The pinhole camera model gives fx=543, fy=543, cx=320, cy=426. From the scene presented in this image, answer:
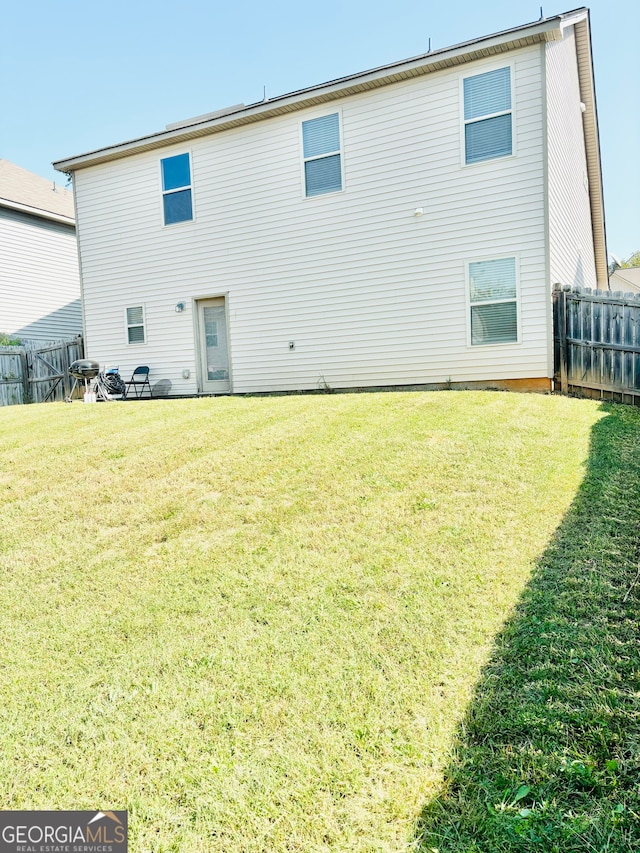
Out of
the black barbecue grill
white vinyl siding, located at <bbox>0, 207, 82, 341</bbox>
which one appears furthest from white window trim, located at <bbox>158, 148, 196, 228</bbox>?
white vinyl siding, located at <bbox>0, 207, 82, 341</bbox>

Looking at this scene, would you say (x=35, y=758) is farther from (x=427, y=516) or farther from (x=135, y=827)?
(x=427, y=516)

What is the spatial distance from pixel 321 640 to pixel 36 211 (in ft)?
60.0

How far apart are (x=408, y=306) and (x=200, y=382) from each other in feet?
15.6

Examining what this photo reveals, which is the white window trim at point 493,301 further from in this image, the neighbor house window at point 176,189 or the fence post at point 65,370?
the fence post at point 65,370

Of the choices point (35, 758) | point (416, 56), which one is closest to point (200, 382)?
point (416, 56)

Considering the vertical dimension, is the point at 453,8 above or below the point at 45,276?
above

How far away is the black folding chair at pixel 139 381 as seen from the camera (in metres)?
12.0

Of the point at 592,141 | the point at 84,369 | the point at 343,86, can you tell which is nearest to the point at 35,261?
the point at 84,369

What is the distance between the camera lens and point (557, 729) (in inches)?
80.9

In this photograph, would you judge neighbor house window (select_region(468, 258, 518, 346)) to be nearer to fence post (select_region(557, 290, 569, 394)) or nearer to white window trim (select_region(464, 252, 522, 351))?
white window trim (select_region(464, 252, 522, 351))

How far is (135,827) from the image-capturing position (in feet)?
6.12

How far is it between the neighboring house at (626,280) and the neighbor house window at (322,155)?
1940cm

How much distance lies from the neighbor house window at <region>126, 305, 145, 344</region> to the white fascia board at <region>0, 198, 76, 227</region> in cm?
689

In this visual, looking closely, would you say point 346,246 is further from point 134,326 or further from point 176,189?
point 134,326
